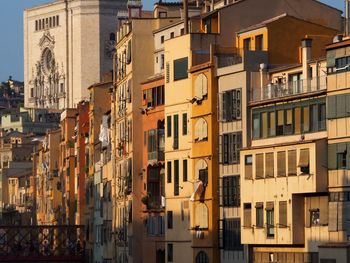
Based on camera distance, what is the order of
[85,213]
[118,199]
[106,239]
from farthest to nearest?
[85,213] → [106,239] → [118,199]

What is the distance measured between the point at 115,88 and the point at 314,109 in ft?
120

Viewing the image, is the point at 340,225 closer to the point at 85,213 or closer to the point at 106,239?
the point at 106,239

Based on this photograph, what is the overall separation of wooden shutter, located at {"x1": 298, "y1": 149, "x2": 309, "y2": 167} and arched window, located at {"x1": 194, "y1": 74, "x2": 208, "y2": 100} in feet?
39.2

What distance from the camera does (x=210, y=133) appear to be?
90875 mm

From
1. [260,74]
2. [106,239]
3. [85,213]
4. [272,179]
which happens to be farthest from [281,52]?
[85,213]

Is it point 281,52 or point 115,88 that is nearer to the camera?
point 281,52

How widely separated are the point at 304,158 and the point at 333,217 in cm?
283

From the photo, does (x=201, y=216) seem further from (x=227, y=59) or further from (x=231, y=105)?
(x=227, y=59)

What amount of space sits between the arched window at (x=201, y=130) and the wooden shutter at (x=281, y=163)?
9.34 m

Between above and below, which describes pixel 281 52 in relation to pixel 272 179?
above

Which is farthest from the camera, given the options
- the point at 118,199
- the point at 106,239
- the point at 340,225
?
the point at 106,239

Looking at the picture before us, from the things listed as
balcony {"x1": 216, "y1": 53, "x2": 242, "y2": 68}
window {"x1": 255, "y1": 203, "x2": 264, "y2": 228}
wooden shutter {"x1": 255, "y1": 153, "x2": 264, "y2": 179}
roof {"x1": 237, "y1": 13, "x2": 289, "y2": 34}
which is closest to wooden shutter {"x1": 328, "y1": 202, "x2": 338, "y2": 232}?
window {"x1": 255, "y1": 203, "x2": 264, "y2": 228}

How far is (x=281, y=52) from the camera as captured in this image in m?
89.4

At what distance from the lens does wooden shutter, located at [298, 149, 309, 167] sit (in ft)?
262
